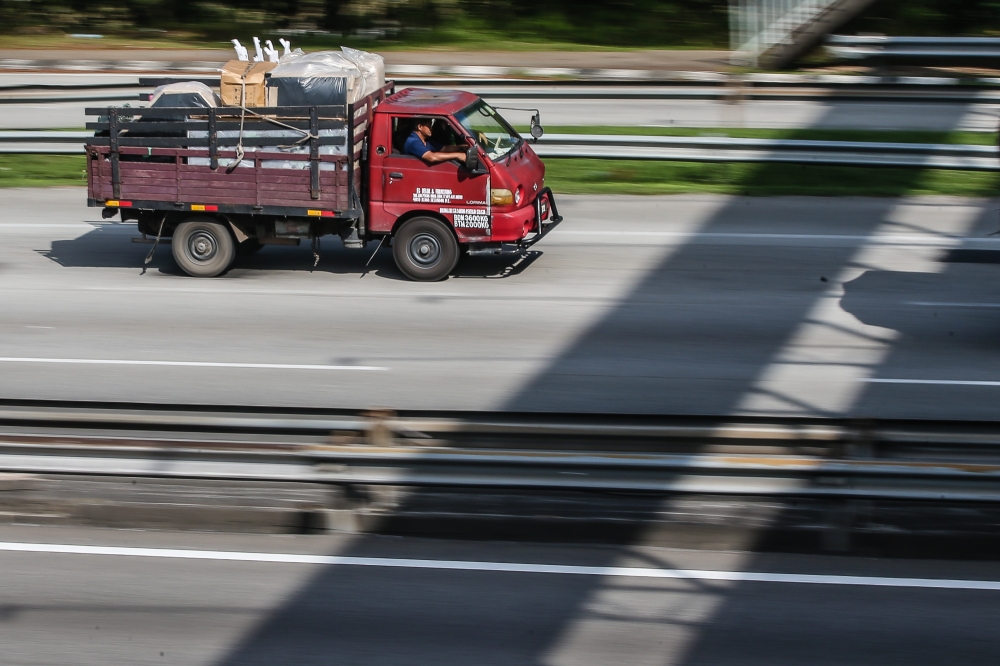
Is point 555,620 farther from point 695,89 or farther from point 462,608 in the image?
point 695,89

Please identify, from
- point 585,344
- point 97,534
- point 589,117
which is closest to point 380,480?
point 97,534

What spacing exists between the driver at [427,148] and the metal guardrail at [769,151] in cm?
575

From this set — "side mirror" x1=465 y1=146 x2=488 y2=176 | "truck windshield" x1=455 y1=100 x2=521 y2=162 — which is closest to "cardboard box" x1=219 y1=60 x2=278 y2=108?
"truck windshield" x1=455 y1=100 x2=521 y2=162

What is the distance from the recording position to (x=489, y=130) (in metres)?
12.6

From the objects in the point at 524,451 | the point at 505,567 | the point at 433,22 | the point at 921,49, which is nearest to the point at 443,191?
the point at 524,451

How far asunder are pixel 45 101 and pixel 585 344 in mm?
15039

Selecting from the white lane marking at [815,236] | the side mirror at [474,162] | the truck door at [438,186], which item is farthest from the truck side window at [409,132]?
the white lane marking at [815,236]

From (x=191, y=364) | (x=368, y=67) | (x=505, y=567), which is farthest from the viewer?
(x=368, y=67)

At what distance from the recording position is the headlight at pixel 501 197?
1198 centimetres

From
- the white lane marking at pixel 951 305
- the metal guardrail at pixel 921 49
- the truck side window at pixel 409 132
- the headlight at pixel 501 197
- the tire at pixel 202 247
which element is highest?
the metal guardrail at pixel 921 49

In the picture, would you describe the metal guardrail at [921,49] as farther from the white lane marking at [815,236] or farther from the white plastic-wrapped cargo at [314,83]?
the white plastic-wrapped cargo at [314,83]

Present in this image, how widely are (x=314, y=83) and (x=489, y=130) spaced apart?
81.6 inches

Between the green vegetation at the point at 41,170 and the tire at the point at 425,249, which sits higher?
the green vegetation at the point at 41,170

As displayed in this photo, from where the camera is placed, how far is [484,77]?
22.5m
